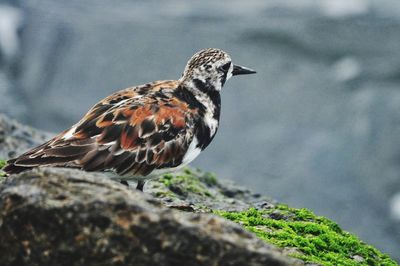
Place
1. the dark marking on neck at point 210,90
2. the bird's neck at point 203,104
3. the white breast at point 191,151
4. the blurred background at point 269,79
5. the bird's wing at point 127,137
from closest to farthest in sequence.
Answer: the bird's wing at point 127,137 → the white breast at point 191,151 → the bird's neck at point 203,104 → the dark marking on neck at point 210,90 → the blurred background at point 269,79

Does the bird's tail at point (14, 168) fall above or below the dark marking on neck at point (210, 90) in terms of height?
below

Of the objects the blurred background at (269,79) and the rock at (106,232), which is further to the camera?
the blurred background at (269,79)

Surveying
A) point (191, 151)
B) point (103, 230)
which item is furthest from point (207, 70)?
point (103, 230)

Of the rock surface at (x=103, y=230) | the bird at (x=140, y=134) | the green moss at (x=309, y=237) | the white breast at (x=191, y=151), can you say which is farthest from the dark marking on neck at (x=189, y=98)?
the rock surface at (x=103, y=230)

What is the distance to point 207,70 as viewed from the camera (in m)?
8.12

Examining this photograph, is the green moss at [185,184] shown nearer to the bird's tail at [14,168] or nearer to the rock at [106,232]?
the bird's tail at [14,168]

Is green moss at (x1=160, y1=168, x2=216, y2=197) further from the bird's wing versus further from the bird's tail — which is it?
the bird's tail

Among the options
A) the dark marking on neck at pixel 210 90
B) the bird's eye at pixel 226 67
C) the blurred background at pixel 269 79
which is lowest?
the dark marking on neck at pixel 210 90

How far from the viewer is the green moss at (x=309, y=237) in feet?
22.0

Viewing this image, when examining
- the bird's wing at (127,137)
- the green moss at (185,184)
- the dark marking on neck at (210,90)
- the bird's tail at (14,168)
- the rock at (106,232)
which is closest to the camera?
the rock at (106,232)

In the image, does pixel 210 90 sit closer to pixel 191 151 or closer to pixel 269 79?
pixel 191 151

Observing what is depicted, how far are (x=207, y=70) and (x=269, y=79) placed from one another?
10655 mm

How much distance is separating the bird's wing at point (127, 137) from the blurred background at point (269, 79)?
8.49 metres

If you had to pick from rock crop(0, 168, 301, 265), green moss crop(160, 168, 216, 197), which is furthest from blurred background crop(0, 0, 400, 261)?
rock crop(0, 168, 301, 265)
